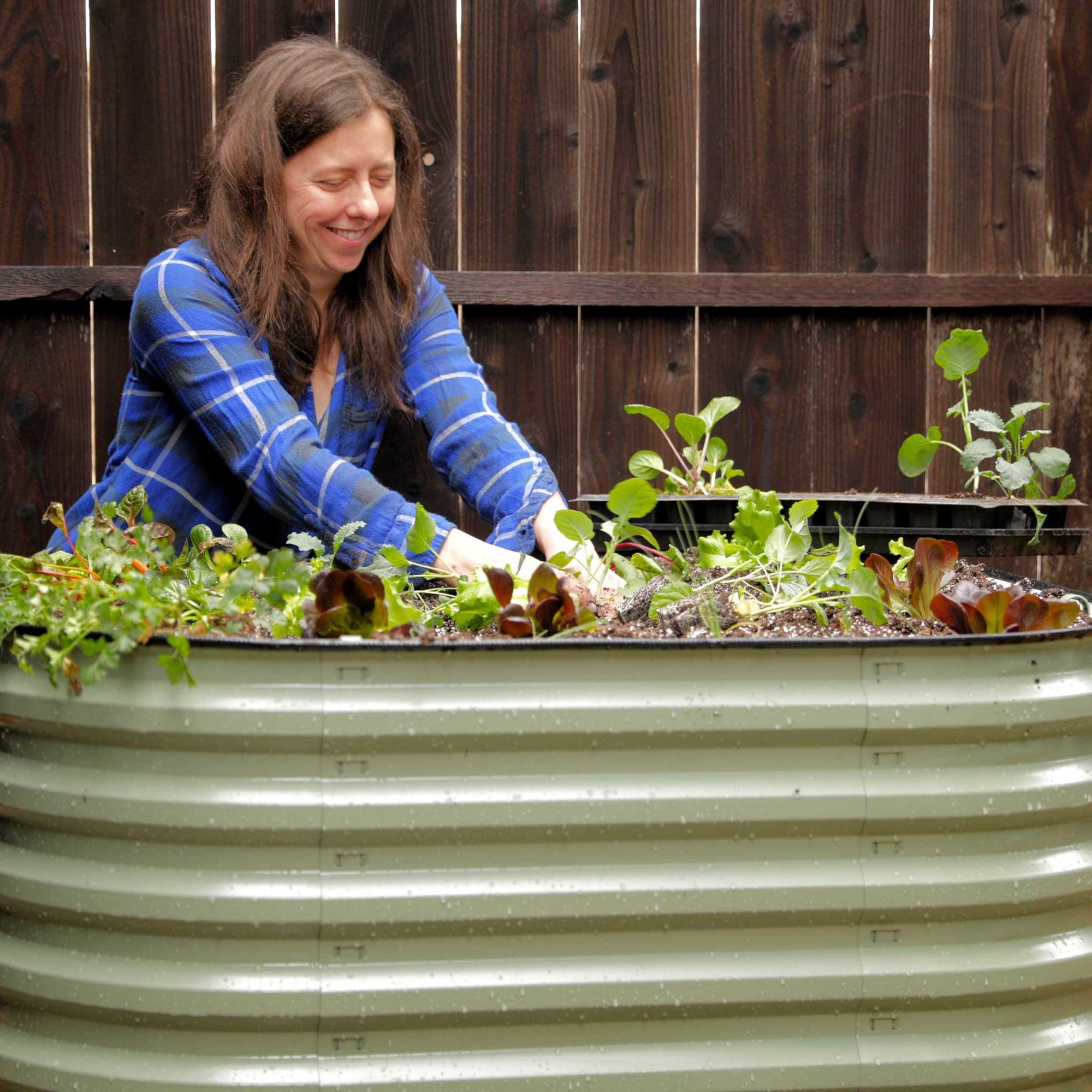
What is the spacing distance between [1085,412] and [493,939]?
1.94 metres

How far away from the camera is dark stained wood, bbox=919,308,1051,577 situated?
226 cm

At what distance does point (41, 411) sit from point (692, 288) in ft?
3.82

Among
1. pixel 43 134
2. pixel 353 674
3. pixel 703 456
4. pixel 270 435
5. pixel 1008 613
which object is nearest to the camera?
pixel 353 674

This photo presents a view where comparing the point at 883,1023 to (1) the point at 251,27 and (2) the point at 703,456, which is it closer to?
(2) the point at 703,456

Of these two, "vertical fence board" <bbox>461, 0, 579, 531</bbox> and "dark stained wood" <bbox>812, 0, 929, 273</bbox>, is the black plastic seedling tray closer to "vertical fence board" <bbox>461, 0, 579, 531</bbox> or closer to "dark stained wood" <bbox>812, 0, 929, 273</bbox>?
"vertical fence board" <bbox>461, 0, 579, 531</bbox>

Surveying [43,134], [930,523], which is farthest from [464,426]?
[43,134]

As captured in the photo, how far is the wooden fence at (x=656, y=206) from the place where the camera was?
204cm

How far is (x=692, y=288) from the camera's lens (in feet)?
7.11

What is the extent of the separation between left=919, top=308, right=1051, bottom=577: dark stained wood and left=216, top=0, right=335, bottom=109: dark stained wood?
125 cm

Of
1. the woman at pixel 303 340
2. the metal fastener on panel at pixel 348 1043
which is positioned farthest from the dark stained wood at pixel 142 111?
the metal fastener on panel at pixel 348 1043

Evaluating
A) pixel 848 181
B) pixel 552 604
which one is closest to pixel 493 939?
pixel 552 604

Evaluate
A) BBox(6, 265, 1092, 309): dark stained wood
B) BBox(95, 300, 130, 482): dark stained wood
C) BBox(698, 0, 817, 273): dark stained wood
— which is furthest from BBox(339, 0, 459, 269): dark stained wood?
BBox(95, 300, 130, 482): dark stained wood

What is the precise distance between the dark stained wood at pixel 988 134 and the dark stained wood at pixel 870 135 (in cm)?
3

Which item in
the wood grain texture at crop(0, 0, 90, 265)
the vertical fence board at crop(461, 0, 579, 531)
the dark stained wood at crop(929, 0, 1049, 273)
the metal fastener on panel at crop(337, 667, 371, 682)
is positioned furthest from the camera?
the dark stained wood at crop(929, 0, 1049, 273)
